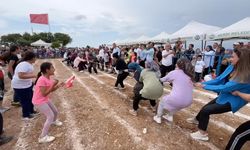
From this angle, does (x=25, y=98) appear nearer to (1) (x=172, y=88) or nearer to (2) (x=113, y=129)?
(2) (x=113, y=129)

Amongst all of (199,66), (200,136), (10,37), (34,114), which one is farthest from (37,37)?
(200,136)

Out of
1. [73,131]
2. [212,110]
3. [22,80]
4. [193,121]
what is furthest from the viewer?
[22,80]

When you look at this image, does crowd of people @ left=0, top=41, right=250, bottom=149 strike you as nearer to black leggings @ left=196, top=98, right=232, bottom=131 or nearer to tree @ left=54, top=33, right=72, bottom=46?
black leggings @ left=196, top=98, right=232, bottom=131

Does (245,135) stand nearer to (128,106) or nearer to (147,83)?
(147,83)

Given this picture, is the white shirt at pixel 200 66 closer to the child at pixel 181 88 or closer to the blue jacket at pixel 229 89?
the child at pixel 181 88

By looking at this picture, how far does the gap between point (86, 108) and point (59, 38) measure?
74.3m

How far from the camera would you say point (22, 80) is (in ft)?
17.0

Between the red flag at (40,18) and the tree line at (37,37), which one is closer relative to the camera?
the red flag at (40,18)

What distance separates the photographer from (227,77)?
379 cm

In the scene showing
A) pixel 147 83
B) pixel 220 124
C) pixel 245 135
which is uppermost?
pixel 147 83

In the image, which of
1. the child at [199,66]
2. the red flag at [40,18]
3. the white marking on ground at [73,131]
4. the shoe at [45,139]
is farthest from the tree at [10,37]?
the shoe at [45,139]

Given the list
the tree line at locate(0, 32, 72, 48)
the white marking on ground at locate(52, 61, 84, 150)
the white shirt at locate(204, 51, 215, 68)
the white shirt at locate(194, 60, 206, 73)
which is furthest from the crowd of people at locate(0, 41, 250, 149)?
the tree line at locate(0, 32, 72, 48)

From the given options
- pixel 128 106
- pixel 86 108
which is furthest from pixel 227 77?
pixel 86 108

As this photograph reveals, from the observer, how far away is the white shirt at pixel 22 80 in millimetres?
4865
